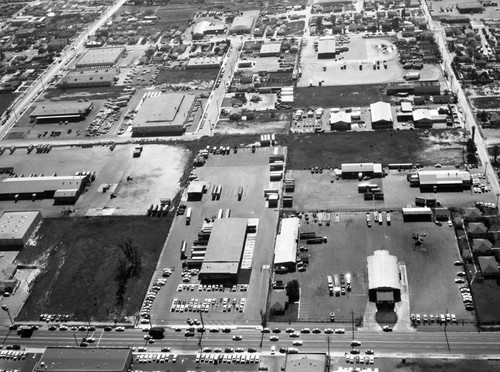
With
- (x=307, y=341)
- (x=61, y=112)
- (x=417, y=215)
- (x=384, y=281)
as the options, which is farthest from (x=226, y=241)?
(x=61, y=112)

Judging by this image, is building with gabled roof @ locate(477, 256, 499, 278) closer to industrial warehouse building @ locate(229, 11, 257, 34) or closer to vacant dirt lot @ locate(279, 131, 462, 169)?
vacant dirt lot @ locate(279, 131, 462, 169)

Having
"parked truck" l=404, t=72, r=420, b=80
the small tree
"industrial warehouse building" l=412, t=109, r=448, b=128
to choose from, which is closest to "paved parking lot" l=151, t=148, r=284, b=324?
the small tree

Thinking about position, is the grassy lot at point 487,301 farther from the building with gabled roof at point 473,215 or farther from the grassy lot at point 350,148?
the grassy lot at point 350,148

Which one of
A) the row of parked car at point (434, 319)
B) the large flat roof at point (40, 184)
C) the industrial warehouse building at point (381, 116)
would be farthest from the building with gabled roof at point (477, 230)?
the large flat roof at point (40, 184)

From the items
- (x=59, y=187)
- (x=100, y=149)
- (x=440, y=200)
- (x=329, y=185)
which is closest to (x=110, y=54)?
(x=100, y=149)

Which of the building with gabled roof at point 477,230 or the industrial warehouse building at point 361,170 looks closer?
the building with gabled roof at point 477,230

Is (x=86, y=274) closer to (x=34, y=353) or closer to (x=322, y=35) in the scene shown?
(x=34, y=353)

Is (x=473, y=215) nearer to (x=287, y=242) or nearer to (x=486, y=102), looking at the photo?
(x=287, y=242)

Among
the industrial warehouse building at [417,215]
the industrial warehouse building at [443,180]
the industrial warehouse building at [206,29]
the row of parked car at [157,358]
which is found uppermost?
the industrial warehouse building at [206,29]
